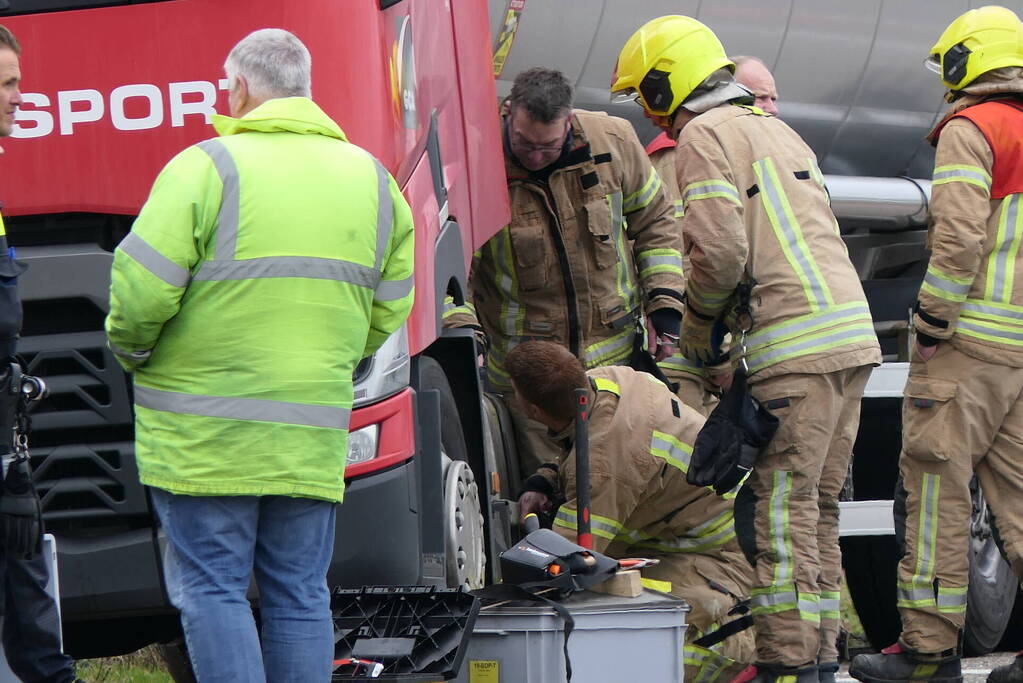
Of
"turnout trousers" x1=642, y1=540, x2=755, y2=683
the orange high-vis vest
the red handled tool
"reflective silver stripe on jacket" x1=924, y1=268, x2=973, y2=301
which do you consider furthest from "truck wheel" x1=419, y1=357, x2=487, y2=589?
the orange high-vis vest

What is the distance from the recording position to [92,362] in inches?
162

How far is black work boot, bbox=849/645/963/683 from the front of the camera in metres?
5.57

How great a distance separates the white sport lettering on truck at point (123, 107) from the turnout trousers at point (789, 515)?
1878 mm

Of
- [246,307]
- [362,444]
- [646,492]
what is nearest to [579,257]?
[646,492]

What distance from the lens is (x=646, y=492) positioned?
4945mm

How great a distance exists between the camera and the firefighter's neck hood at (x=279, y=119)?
366 centimetres

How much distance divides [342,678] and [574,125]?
2.50 meters

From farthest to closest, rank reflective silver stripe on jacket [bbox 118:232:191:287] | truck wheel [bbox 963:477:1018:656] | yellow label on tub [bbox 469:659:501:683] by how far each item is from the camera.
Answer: truck wheel [bbox 963:477:1018:656] < yellow label on tub [bbox 469:659:501:683] < reflective silver stripe on jacket [bbox 118:232:191:287]

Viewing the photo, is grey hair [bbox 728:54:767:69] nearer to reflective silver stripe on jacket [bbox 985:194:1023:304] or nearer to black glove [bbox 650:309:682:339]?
black glove [bbox 650:309:682:339]

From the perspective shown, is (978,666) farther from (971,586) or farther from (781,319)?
(781,319)

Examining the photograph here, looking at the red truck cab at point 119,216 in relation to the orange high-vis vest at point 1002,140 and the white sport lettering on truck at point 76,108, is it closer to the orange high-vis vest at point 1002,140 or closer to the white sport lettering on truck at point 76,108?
the white sport lettering on truck at point 76,108

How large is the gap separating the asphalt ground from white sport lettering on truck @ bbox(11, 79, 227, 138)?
346cm

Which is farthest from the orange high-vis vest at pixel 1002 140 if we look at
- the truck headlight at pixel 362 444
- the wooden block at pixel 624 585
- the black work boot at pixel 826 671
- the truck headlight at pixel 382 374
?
the truck headlight at pixel 362 444

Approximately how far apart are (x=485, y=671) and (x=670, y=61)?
207 cm
